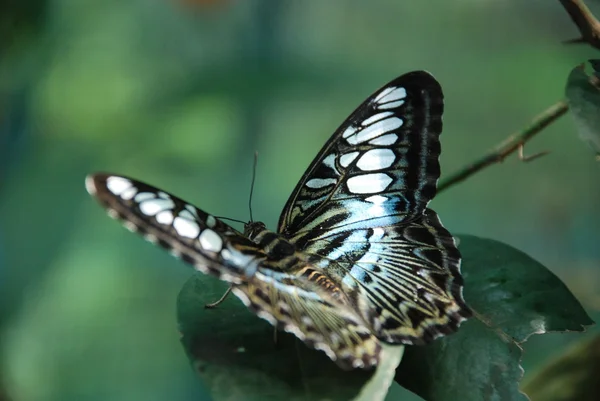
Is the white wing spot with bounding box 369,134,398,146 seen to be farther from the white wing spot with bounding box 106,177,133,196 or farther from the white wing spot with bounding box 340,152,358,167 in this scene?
the white wing spot with bounding box 106,177,133,196

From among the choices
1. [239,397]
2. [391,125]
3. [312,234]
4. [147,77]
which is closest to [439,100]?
[391,125]

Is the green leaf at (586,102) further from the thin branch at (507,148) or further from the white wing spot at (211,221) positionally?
the white wing spot at (211,221)

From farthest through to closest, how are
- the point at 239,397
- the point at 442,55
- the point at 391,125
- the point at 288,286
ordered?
the point at 442,55 → the point at 391,125 → the point at 288,286 → the point at 239,397

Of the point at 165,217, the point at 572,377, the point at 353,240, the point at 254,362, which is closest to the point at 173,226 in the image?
the point at 165,217

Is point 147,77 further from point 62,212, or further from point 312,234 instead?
point 312,234

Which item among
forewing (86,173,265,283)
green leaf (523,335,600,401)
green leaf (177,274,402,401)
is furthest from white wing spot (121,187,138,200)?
green leaf (523,335,600,401)

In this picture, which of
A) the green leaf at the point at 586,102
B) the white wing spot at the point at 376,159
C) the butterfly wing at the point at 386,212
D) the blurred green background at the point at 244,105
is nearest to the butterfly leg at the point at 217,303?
the butterfly wing at the point at 386,212

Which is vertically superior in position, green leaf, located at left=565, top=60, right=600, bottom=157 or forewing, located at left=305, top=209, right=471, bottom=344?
green leaf, located at left=565, top=60, right=600, bottom=157
